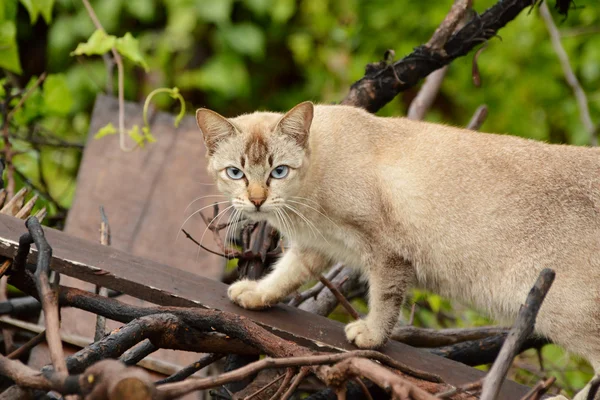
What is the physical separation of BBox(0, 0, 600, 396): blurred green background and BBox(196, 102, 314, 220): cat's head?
10.5ft

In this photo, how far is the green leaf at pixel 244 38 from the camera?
6.77 metres

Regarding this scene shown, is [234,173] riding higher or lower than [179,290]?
higher

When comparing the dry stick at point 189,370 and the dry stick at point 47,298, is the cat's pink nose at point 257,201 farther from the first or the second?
the dry stick at point 47,298

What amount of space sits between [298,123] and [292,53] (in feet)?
14.7

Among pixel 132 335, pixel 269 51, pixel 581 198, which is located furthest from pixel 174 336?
pixel 269 51

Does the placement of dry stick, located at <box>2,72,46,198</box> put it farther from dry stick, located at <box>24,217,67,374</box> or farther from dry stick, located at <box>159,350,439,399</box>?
dry stick, located at <box>159,350,439,399</box>

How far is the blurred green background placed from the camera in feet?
21.6

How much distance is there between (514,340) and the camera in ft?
5.96

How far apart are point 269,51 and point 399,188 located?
14.9 feet

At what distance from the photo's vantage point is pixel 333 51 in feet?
22.3

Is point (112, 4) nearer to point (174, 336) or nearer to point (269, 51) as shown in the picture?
point (269, 51)

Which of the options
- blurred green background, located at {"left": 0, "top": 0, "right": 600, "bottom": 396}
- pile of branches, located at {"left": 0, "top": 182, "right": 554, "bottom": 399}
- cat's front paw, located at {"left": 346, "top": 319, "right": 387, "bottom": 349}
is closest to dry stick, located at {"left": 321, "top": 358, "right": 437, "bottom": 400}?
pile of branches, located at {"left": 0, "top": 182, "right": 554, "bottom": 399}

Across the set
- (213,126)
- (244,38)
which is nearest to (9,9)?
(213,126)

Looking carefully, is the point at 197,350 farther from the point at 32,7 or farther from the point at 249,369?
the point at 32,7
